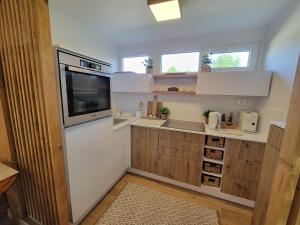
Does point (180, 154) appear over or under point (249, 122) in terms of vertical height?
under

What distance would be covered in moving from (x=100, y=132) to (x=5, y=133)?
33.0 inches

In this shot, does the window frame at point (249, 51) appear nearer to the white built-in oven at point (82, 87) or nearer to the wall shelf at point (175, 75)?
the wall shelf at point (175, 75)

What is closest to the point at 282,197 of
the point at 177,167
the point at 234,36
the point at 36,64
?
the point at 177,167

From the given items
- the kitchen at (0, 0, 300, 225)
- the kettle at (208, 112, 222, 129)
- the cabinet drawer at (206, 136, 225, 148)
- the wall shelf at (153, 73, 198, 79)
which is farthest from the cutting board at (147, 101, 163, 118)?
the cabinet drawer at (206, 136, 225, 148)

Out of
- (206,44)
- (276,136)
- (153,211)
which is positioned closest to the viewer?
(276,136)

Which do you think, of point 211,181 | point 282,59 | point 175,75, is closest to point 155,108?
point 175,75

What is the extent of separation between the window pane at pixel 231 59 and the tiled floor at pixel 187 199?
79.8 inches

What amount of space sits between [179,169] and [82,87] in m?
1.71

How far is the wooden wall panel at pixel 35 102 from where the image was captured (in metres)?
0.98

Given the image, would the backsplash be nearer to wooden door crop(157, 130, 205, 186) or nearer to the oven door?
wooden door crop(157, 130, 205, 186)

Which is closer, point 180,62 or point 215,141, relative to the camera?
point 215,141

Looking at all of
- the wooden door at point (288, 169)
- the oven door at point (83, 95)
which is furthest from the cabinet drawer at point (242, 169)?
the oven door at point (83, 95)

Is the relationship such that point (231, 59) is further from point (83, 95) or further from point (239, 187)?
point (83, 95)

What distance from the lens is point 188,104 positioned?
8.25 feet
